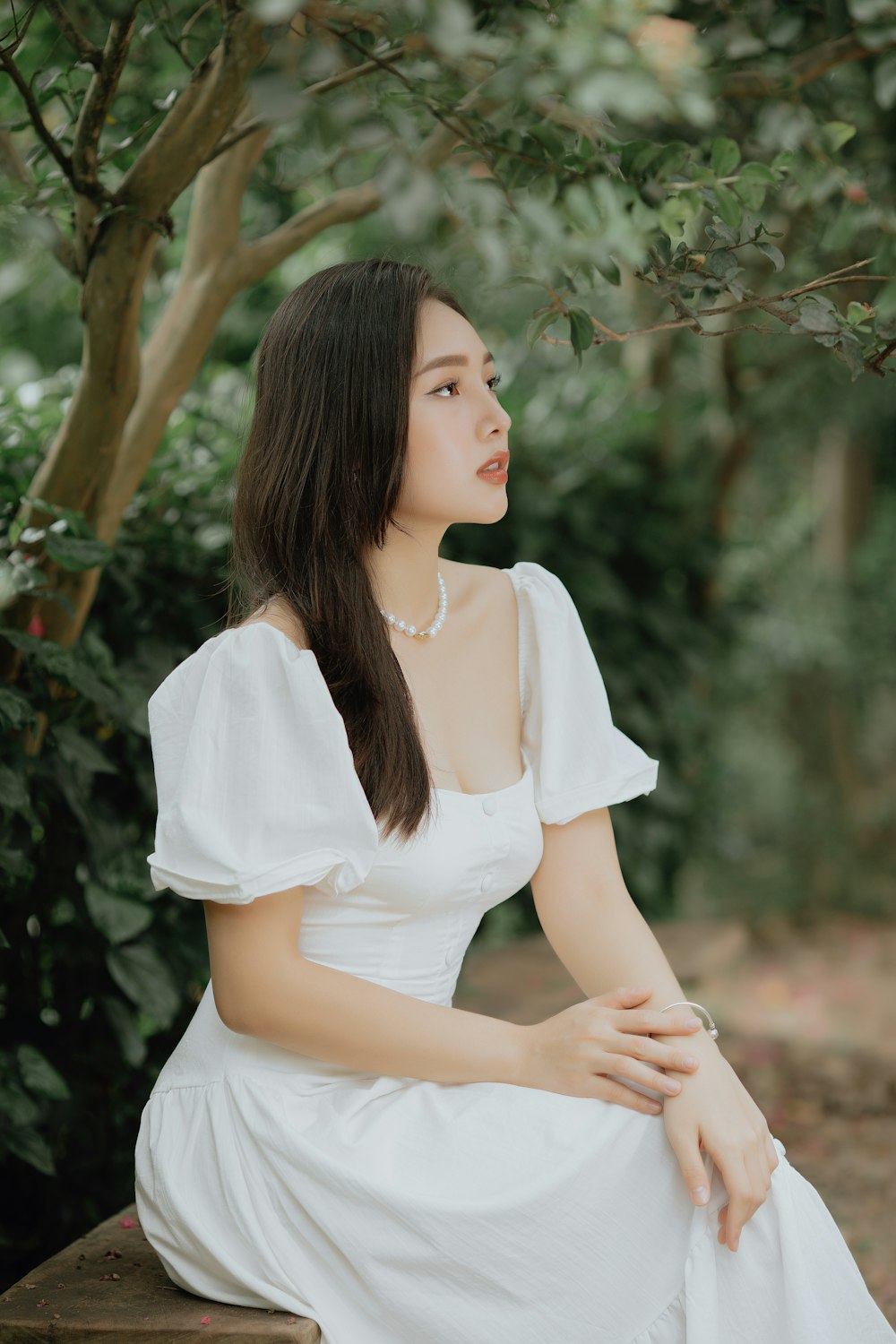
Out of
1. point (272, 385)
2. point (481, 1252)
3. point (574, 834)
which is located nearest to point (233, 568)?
point (272, 385)

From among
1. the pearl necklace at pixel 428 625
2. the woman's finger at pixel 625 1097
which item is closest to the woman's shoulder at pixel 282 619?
the pearl necklace at pixel 428 625

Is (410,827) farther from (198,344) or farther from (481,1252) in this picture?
(198,344)

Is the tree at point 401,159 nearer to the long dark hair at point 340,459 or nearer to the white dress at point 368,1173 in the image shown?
the long dark hair at point 340,459

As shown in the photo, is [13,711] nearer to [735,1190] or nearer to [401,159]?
[401,159]

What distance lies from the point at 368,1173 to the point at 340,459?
89 cm

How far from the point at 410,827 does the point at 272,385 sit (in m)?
0.63

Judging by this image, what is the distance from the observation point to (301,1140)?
60.9 inches

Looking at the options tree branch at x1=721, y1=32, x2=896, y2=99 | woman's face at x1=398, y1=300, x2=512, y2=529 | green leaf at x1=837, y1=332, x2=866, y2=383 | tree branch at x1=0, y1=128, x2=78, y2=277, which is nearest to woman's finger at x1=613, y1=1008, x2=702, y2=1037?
woman's face at x1=398, y1=300, x2=512, y2=529

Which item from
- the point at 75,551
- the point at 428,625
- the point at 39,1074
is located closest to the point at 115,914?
the point at 39,1074

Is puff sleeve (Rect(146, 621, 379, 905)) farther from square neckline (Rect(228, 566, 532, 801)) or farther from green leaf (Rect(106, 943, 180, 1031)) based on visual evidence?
green leaf (Rect(106, 943, 180, 1031))

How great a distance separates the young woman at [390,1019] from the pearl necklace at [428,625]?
0.03ft

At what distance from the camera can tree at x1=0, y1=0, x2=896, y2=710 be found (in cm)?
145

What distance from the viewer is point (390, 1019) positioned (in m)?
1.60

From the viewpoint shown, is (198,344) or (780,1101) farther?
(780,1101)
